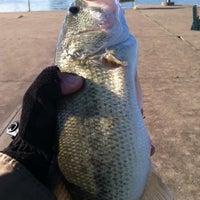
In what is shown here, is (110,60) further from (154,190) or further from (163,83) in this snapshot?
(163,83)

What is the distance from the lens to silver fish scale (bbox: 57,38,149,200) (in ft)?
6.11

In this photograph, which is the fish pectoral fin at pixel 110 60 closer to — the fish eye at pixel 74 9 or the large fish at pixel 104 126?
the large fish at pixel 104 126

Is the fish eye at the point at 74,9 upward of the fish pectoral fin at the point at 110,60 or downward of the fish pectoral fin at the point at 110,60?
upward

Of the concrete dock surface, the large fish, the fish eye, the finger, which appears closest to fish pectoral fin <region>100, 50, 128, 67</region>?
the large fish

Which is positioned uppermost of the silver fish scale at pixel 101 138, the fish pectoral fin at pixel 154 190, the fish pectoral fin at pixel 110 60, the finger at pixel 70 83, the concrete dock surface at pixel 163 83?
the fish pectoral fin at pixel 110 60

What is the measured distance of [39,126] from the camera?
1869 mm


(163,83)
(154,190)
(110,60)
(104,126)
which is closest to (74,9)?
(110,60)

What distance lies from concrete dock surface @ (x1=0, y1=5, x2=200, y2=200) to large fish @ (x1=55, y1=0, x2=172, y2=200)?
159 centimetres

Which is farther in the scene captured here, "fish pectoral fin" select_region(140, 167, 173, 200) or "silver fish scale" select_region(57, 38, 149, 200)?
"fish pectoral fin" select_region(140, 167, 173, 200)

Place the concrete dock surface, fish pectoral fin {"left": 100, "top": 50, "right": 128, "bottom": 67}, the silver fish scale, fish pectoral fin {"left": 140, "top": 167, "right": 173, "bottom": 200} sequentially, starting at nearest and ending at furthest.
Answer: the silver fish scale, fish pectoral fin {"left": 140, "top": 167, "right": 173, "bottom": 200}, fish pectoral fin {"left": 100, "top": 50, "right": 128, "bottom": 67}, the concrete dock surface

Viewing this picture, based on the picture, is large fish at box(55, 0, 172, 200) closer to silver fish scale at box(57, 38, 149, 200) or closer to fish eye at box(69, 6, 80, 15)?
silver fish scale at box(57, 38, 149, 200)

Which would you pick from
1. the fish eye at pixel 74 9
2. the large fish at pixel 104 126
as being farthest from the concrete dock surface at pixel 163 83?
the fish eye at pixel 74 9

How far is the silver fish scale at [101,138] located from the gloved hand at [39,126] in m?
0.06

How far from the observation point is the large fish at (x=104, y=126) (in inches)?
73.5
